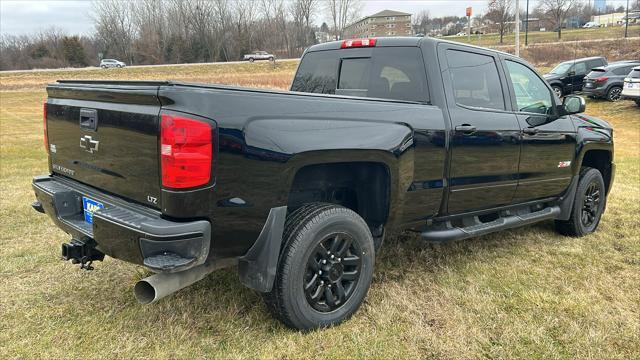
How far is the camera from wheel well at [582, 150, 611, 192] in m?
5.27

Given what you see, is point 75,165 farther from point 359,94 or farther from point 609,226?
point 609,226

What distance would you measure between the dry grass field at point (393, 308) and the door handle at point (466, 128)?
1.18 m

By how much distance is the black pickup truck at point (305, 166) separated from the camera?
2385mm

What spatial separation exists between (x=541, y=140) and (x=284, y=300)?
9.37 ft

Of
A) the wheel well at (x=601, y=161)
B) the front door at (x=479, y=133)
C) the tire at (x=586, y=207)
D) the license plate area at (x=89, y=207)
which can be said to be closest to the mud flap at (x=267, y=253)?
the license plate area at (x=89, y=207)

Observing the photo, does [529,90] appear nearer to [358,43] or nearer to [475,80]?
[475,80]

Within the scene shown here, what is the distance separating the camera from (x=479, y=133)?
3682mm

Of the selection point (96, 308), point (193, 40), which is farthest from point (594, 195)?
point (193, 40)

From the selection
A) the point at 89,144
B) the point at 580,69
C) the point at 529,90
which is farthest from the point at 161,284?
the point at 580,69

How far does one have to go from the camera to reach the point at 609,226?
214 inches

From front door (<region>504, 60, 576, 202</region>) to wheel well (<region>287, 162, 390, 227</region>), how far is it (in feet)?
5.16

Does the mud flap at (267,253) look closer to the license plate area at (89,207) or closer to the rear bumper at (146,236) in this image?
the rear bumper at (146,236)

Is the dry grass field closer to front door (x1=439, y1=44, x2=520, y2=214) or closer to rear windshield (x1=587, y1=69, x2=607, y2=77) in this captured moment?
front door (x1=439, y1=44, x2=520, y2=214)

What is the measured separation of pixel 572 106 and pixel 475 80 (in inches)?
46.6
